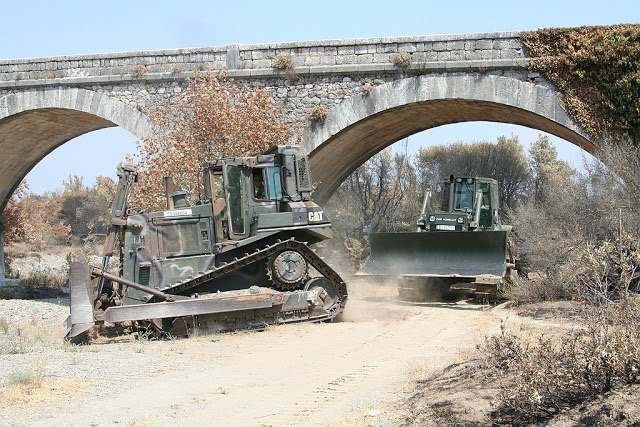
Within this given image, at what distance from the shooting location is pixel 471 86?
16.4 m

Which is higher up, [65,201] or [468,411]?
[65,201]

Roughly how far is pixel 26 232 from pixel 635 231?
23.4 metres

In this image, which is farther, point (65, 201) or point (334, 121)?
point (65, 201)

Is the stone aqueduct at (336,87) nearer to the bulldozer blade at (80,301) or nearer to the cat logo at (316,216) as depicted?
the cat logo at (316,216)

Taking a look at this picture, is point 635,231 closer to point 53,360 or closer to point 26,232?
point 53,360

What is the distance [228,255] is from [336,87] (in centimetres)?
771

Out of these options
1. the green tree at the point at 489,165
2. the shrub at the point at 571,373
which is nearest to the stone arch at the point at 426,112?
the shrub at the point at 571,373

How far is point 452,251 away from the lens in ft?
46.0

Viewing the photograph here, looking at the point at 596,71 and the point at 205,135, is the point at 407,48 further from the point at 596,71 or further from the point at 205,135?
the point at 205,135

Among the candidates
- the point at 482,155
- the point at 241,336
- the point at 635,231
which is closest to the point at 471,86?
the point at 635,231

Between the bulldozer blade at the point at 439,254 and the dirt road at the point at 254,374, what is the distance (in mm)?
2354

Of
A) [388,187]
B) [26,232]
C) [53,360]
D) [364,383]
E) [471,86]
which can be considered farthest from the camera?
[388,187]

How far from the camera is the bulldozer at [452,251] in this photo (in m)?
13.6

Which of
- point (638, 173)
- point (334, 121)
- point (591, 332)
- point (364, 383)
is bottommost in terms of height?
point (364, 383)
